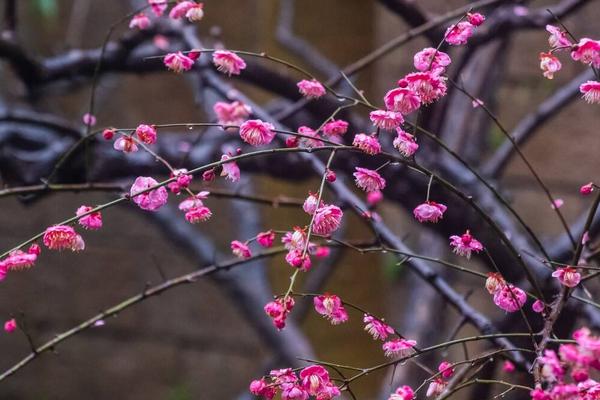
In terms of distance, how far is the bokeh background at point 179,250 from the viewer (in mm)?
2150

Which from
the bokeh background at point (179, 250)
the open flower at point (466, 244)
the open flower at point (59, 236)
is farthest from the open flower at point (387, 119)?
the bokeh background at point (179, 250)

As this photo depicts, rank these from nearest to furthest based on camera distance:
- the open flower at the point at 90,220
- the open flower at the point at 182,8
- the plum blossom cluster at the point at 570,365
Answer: the plum blossom cluster at the point at 570,365 → the open flower at the point at 90,220 → the open flower at the point at 182,8

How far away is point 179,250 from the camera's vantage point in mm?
2133

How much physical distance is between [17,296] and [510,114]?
1637 mm

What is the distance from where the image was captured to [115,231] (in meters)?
2.54

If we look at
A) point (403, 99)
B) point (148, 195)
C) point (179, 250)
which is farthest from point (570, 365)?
point (179, 250)

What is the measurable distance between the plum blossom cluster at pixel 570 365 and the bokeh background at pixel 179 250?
1560 millimetres

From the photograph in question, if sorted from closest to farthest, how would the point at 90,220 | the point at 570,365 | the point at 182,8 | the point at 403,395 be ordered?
the point at 570,365, the point at 403,395, the point at 90,220, the point at 182,8

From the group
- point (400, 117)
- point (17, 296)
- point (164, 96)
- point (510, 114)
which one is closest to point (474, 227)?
point (400, 117)

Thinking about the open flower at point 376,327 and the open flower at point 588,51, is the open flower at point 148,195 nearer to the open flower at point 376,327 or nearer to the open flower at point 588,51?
the open flower at point 376,327

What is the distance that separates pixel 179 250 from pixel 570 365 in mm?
1679

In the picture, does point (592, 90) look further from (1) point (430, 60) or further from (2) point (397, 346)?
(2) point (397, 346)

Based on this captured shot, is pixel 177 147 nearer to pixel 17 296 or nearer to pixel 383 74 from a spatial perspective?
pixel 383 74

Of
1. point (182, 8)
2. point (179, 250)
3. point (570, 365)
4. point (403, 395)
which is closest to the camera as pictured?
point (570, 365)
